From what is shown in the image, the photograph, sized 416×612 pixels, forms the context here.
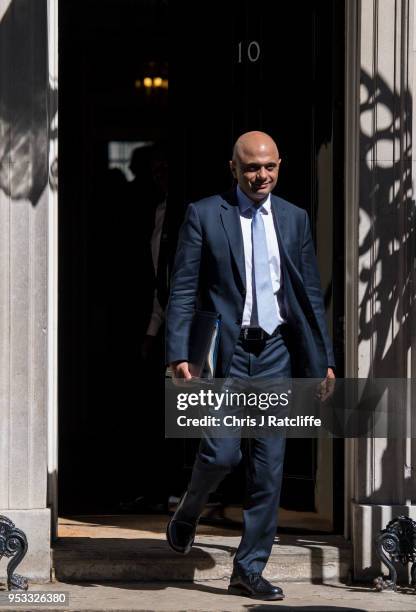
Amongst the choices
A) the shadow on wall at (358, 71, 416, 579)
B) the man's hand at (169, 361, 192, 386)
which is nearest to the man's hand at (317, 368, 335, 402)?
the shadow on wall at (358, 71, 416, 579)

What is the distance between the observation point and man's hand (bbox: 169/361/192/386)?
6.43m

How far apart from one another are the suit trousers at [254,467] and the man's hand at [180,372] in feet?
0.72

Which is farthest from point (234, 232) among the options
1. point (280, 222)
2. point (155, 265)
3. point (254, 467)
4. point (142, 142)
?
point (142, 142)

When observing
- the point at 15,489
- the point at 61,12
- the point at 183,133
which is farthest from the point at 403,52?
the point at 61,12

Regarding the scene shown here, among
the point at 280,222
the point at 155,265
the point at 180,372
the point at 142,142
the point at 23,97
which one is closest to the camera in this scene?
the point at 180,372

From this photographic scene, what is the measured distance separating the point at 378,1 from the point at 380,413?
2.12 metres

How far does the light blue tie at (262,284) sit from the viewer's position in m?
6.57

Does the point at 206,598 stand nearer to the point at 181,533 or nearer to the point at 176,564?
Answer: the point at 181,533

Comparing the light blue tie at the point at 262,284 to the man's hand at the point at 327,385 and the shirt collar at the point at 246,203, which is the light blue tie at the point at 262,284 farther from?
the man's hand at the point at 327,385

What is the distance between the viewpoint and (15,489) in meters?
7.03

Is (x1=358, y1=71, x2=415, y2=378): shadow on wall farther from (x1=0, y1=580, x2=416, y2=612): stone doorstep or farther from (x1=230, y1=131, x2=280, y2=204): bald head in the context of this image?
(x1=0, y1=580, x2=416, y2=612): stone doorstep

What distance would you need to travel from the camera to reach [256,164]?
652cm

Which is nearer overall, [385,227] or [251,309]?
[251,309]

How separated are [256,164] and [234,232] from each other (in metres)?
0.34
